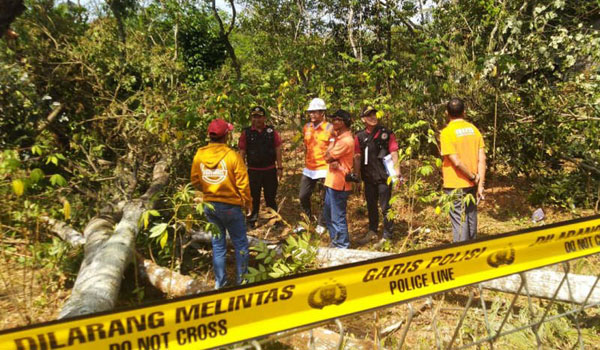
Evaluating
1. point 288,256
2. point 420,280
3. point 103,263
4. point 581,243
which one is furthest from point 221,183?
point 581,243

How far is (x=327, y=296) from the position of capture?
167 centimetres

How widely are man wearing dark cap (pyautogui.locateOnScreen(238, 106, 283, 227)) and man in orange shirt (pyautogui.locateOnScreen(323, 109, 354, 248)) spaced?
1.14 meters

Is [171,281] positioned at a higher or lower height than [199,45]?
lower

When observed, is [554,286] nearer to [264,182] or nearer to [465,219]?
[465,219]

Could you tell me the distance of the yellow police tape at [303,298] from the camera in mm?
1298

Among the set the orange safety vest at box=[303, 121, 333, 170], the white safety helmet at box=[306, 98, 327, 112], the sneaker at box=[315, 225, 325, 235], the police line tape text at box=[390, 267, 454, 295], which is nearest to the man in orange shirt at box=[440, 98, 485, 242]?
the orange safety vest at box=[303, 121, 333, 170]

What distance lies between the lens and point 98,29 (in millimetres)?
6398

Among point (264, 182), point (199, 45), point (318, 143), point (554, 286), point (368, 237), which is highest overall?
point (199, 45)

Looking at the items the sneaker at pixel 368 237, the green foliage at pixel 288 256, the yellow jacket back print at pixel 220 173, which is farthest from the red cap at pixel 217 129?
the sneaker at pixel 368 237

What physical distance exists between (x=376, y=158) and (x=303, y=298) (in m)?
3.38

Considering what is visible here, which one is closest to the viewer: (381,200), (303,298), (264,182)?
(303,298)

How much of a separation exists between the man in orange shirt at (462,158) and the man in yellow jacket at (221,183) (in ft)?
7.28

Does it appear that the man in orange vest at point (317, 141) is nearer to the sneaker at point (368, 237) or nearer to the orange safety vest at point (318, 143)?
the orange safety vest at point (318, 143)

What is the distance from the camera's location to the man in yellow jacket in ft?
11.4
